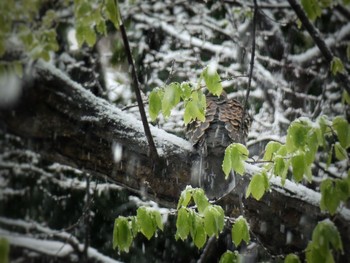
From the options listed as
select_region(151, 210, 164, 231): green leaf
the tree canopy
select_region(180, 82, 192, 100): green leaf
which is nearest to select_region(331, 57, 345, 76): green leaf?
the tree canopy

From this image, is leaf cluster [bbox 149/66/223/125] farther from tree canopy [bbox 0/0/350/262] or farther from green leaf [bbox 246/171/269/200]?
green leaf [bbox 246/171/269/200]

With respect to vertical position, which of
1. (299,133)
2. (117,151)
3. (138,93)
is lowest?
(117,151)

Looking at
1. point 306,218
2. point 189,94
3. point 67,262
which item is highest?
point 189,94

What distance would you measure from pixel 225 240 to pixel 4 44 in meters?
3.24

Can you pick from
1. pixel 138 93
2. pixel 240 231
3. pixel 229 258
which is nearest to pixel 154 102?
pixel 138 93

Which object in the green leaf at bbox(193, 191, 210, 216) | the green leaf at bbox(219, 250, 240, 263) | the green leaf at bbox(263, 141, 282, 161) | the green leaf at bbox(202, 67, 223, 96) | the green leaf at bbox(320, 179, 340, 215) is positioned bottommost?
the green leaf at bbox(219, 250, 240, 263)

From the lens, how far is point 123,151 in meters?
1.84

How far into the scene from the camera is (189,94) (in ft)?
5.43

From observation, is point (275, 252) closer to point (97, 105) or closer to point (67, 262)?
point (97, 105)

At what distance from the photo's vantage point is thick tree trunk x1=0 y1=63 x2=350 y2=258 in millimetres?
1671

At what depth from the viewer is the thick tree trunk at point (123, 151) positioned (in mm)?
1671

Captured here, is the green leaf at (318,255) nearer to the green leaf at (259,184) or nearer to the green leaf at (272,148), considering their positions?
the green leaf at (259,184)

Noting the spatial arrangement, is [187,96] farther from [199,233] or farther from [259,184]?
[199,233]

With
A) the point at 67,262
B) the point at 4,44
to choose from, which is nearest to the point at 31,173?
the point at 67,262
